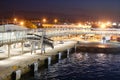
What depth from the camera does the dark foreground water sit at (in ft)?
210

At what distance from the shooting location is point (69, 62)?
8412 centimetres

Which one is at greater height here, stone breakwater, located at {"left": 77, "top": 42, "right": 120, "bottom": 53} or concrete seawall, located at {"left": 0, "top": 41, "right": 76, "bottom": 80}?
concrete seawall, located at {"left": 0, "top": 41, "right": 76, "bottom": 80}

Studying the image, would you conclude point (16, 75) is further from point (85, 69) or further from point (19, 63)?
point (85, 69)

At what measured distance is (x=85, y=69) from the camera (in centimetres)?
7344

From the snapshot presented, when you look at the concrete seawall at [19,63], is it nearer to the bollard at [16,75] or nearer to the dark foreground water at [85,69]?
the bollard at [16,75]

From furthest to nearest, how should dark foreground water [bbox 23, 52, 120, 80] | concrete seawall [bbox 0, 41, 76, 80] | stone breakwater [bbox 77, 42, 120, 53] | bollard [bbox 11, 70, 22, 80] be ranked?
stone breakwater [bbox 77, 42, 120, 53]
dark foreground water [bbox 23, 52, 120, 80]
bollard [bbox 11, 70, 22, 80]
concrete seawall [bbox 0, 41, 76, 80]

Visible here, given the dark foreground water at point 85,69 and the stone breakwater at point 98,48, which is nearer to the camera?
the dark foreground water at point 85,69

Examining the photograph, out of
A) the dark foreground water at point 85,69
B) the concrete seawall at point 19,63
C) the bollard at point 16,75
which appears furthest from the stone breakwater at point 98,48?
the bollard at point 16,75

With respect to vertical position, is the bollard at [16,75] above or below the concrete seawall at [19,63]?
below

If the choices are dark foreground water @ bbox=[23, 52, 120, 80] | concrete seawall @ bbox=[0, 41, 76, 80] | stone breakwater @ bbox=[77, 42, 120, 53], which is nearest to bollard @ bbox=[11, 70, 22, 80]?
concrete seawall @ bbox=[0, 41, 76, 80]

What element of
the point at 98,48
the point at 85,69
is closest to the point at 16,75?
the point at 85,69

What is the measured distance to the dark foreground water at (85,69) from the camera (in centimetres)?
6389

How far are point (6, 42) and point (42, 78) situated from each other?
10.8m

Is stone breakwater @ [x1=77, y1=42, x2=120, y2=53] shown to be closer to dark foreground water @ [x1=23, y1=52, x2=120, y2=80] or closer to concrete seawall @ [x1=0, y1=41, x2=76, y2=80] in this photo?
dark foreground water @ [x1=23, y1=52, x2=120, y2=80]
